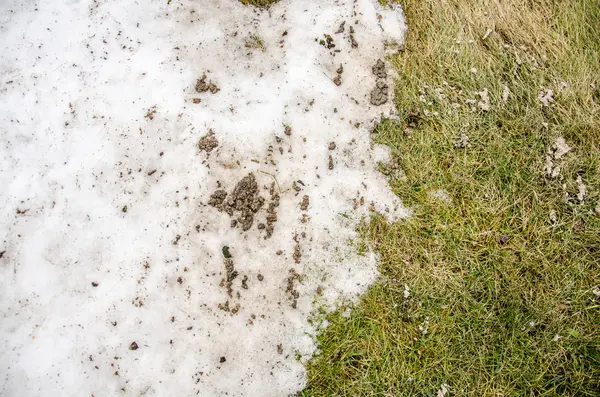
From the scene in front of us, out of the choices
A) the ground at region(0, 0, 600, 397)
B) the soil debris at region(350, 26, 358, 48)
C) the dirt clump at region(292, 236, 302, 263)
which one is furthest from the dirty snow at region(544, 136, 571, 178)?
the dirt clump at region(292, 236, 302, 263)

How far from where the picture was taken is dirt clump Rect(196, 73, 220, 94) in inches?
109

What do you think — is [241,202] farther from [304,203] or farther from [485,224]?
[485,224]

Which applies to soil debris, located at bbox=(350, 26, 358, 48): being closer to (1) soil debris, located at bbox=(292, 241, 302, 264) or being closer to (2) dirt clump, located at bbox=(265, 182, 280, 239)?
(2) dirt clump, located at bbox=(265, 182, 280, 239)

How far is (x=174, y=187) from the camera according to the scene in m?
2.63

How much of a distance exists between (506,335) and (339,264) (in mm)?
1239

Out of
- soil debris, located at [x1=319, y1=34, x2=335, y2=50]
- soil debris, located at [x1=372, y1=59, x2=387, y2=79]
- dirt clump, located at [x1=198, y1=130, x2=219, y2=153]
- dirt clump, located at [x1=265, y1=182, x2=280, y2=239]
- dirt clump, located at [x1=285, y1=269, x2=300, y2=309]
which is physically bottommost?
dirt clump, located at [x1=285, y1=269, x2=300, y2=309]

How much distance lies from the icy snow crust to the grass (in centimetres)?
22

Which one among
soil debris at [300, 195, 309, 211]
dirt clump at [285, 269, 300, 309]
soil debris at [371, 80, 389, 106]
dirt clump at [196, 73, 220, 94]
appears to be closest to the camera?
dirt clump at [285, 269, 300, 309]

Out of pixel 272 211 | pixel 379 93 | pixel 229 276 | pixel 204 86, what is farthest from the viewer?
pixel 379 93

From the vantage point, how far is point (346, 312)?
2.57 m

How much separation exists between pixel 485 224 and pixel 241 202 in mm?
1792

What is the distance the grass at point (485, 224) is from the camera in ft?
→ 8.21

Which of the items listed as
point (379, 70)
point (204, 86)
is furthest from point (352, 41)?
point (204, 86)

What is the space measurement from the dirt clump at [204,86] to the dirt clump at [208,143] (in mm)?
382
